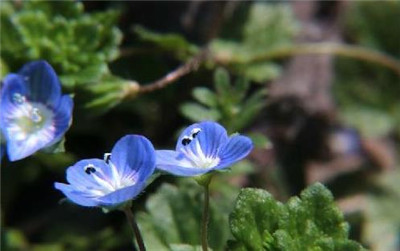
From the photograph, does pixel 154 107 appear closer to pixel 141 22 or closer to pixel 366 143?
pixel 141 22

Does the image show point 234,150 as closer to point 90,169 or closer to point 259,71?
point 90,169

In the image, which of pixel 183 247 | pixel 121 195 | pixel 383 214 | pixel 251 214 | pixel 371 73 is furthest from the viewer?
pixel 371 73

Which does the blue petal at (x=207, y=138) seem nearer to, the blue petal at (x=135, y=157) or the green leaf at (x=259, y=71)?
the blue petal at (x=135, y=157)

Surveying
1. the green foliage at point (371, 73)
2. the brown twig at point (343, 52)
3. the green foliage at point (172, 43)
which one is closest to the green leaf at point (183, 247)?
the green foliage at point (172, 43)

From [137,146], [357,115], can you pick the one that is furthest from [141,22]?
[137,146]

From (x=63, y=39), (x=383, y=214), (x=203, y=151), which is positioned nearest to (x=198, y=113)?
(x=63, y=39)

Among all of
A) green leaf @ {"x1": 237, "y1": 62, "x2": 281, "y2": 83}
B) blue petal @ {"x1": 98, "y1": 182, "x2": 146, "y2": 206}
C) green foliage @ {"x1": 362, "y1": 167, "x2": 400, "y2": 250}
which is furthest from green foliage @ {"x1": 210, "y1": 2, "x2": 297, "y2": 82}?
blue petal @ {"x1": 98, "y1": 182, "x2": 146, "y2": 206}
